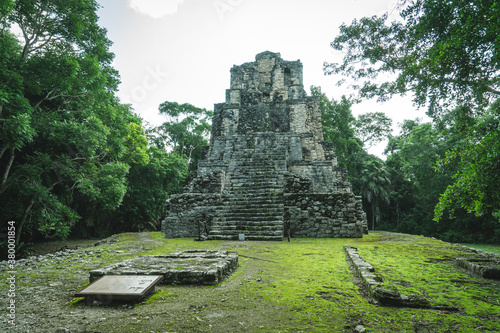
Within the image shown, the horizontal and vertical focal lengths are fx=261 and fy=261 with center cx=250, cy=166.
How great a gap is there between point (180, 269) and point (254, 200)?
6.78 meters

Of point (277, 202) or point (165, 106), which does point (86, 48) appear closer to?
point (277, 202)

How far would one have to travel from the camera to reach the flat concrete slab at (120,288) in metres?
2.56

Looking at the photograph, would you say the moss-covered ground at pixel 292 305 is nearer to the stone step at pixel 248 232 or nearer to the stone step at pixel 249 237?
the stone step at pixel 249 237

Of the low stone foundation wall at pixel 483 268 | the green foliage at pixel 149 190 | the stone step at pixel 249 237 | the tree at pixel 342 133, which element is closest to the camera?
the low stone foundation wall at pixel 483 268

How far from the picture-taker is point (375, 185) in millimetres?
24391

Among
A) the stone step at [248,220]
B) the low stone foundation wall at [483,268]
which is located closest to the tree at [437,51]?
the low stone foundation wall at [483,268]

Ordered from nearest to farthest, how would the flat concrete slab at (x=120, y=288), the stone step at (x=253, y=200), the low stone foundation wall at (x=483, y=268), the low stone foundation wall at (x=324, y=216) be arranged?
the flat concrete slab at (x=120, y=288), the low stone foundation wall at (x=483, y=268), the low stone foundation wall at (x=324, y=216), the stone step at (x=253, y=200)

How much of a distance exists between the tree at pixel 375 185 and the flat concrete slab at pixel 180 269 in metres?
23.3

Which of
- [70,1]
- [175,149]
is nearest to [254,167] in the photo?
[70,1]

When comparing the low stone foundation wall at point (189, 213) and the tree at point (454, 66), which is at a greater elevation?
the tree at point (454, 66)

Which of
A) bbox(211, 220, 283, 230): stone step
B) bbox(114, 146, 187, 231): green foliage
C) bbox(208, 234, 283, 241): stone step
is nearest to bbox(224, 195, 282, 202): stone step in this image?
bbox(211, 220, 283, 230): stone step

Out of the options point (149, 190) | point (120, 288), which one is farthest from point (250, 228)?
point (149, 190)

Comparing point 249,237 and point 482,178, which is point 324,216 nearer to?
point 249,237

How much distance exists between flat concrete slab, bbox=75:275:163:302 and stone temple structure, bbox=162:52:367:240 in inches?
205
